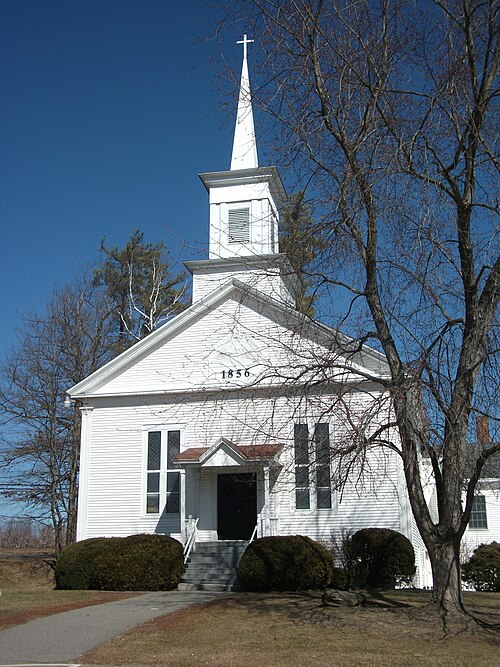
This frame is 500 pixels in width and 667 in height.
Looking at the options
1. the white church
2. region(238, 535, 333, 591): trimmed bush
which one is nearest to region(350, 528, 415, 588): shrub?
region(238, 535, 333, 591): trimmed bush

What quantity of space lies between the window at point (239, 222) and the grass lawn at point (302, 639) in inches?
605

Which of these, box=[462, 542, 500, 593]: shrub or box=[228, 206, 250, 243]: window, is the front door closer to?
box=[462, 542, 500, 593]: shrub

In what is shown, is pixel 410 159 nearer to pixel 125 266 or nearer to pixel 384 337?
pixel 384 337

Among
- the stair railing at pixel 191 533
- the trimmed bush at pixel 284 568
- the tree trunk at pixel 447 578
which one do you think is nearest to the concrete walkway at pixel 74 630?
the trimmed bush at pixel 284 568

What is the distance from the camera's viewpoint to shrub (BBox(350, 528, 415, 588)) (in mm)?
18469

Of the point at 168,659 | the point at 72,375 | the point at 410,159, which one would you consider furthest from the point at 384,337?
the point at 72,375

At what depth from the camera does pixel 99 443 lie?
22.3 metres

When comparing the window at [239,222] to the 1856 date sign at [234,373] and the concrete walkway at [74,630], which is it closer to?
the 1856 date sign at [234,373]

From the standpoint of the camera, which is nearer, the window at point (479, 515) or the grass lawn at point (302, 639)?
the grass lawn at point (302, 639)

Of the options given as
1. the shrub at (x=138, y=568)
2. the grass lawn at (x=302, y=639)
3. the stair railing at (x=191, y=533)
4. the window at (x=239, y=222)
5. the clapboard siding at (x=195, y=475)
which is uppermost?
the window at (x=239, y=222)

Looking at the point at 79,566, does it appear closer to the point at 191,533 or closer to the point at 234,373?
the point at 191,533

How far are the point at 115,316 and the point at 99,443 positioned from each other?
1862cm

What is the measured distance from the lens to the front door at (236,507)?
2091 cm

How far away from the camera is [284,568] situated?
A: 17453 millimetres
